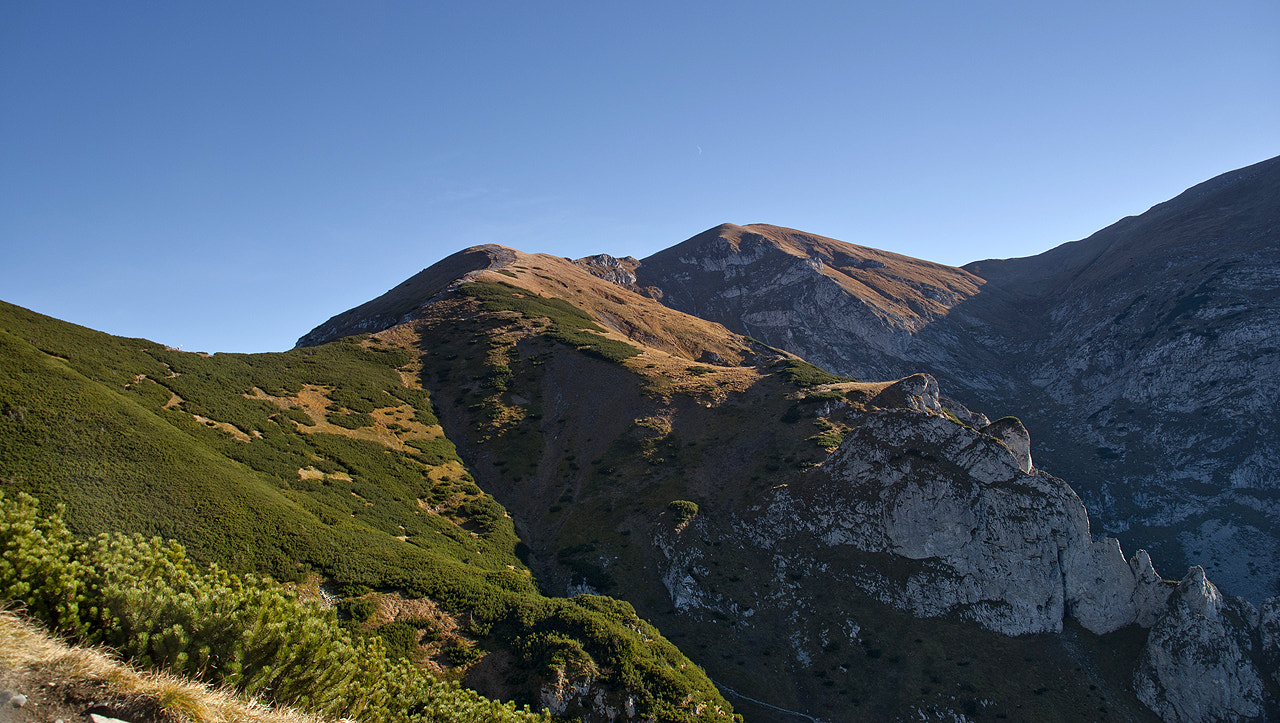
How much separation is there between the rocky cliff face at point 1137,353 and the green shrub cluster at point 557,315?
79215 millimetres

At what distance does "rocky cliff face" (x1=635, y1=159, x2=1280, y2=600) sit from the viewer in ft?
310

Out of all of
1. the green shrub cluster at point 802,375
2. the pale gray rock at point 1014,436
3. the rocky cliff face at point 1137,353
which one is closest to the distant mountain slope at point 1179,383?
the rocky cliff face at point 1137,353

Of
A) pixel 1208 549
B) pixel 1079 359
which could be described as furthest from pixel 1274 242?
pixel 1208 549

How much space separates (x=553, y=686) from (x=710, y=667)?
17693mm

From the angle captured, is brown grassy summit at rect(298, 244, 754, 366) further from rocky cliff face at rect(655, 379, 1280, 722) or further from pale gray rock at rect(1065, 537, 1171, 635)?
pale gray rock at rect(1065, 537, 1171, 635)

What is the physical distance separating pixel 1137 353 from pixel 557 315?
403 feet

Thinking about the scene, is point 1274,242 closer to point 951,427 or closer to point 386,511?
point 951,427

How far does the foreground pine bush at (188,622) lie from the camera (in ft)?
49.3

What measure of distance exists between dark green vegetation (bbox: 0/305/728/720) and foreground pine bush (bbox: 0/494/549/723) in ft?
52.4

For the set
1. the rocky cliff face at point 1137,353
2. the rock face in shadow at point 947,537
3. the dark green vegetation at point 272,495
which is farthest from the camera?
the rocky cliff face at point 1137,353

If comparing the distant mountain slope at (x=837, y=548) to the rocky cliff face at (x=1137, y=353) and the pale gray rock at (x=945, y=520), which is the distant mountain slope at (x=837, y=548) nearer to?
the pale gray rock at (x=945, y=520)

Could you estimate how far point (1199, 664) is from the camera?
4634 centimetres

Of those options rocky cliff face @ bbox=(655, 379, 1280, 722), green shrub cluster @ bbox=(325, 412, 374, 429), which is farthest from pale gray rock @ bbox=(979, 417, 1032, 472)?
green shrub cluster @ bbox=(325, 412, 374, 429)

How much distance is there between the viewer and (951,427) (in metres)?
61.5
